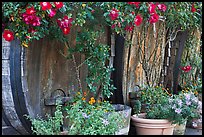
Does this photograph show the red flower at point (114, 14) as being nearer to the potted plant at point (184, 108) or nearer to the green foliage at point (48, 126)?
the green foliage at point (48, 126)

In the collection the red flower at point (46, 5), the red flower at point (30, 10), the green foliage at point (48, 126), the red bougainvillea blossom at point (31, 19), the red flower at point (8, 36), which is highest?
the red flower at point (46, 5)

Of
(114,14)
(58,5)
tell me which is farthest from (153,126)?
(58,5)

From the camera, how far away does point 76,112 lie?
8.20 ft

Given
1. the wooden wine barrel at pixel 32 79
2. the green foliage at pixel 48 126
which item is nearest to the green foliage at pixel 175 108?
the wooden wine barrel at pixel 32 79

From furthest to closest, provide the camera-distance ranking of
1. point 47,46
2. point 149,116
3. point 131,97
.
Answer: point 131,97, point 149,116, point 47,46

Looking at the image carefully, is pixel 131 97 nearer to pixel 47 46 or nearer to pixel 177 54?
pixel 177 54

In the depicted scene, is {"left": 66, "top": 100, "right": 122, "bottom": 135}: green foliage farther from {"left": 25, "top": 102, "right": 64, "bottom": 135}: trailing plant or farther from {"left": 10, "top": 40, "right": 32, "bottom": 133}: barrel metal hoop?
{"left": 10, "top": 40, "right": 32, "bottom": 133}: barrel metal hoop

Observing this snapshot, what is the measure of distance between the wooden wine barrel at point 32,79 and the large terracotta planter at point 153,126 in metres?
0.73

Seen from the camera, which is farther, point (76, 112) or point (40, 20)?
point (76, 112)

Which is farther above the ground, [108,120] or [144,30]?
[144,30]

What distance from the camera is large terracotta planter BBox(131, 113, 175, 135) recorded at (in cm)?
315

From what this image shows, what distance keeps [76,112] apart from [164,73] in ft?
8.01

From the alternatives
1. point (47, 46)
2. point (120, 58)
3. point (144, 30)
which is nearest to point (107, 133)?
point (47, 46)

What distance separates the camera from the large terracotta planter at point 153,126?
3.15 meters
